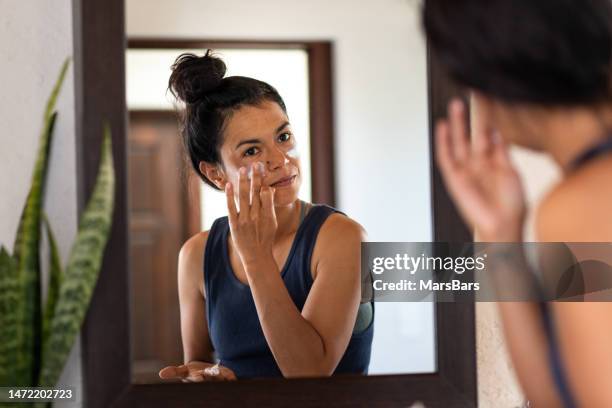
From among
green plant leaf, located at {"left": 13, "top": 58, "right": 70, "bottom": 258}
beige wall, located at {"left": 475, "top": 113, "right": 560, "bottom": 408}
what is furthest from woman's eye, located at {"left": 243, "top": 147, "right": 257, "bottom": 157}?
beige wall, located at {"left": 475, "top": 113, "right": 560, "bottom": 408}

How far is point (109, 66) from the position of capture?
31.0 inches

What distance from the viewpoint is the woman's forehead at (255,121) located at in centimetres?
81

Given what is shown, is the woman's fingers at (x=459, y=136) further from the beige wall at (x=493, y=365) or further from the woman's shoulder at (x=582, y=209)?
the beige wall at (x=493, y=365)

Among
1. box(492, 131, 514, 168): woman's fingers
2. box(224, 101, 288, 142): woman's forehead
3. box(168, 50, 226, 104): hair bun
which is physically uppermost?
box(168, 50, 226, 104): hair bun

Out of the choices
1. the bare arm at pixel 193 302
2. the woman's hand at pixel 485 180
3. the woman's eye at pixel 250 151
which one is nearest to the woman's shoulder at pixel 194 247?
the bare arm at pixel 193 302

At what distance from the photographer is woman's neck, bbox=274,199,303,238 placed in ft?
2.67

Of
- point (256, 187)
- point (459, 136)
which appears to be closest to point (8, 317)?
point (256, 187)

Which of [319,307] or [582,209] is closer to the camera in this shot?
[582,209]

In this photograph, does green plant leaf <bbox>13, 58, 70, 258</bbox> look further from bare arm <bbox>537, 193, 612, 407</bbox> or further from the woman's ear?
bare arm <bbox>537, 193, 612, 407</bbox>

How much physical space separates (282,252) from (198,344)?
145mm

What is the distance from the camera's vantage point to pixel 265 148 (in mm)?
A: 813

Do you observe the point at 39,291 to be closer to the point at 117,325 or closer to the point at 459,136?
the point at 117,325

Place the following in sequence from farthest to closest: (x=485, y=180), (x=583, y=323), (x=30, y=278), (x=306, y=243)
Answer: (x=306, y=243)
(x=30, y=278)
(x=485, y=180)
(x=583, y=323)

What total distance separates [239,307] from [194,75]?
10.8 inches
